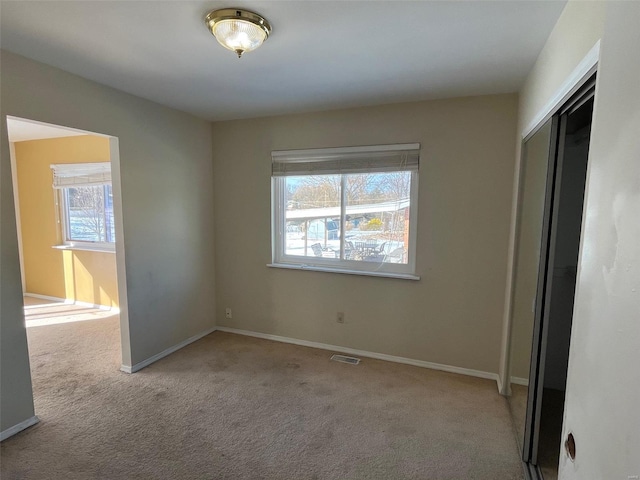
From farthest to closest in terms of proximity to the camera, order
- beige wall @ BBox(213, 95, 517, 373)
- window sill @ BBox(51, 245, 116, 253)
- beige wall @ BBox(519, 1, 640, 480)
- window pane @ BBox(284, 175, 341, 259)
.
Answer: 1. window sill @ BBox(51, 245, 116, 253)
2. window pane @ BBox(284, 175, 341, 259)
3. beige wall @ BBox(213, 95, 517, 373)
4. beige wall @ BBox(519, 1, 640, 480)

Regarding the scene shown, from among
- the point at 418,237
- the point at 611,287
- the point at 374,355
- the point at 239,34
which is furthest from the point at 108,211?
the point at 611,287

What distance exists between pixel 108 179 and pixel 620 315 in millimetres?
5012

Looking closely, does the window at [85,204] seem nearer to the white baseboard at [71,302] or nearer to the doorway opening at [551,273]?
the white baseboard at [71,302]

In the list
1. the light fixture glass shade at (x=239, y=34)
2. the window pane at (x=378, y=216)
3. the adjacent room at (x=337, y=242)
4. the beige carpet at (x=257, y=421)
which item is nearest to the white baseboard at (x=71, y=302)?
the adjacent room at (x=337, y=242)

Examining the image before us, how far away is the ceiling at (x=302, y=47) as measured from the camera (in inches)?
60.0

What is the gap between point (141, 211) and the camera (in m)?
2.85

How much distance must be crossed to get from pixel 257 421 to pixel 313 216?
1908 mm

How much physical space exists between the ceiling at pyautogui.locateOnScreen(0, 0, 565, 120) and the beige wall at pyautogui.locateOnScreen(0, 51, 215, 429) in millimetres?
204

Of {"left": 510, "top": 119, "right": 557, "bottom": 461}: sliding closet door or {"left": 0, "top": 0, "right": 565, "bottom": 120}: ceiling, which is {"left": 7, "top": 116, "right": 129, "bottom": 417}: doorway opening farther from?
{"left": 510, "top": 119, "right": 557, "bottom": 461}: sliding closet door

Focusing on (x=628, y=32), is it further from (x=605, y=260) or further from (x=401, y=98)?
(x=401, y=98)

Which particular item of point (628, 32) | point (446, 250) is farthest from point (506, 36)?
point (446, 250)

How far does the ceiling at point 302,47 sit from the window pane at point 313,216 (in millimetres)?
857

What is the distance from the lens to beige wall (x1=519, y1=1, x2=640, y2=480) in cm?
53

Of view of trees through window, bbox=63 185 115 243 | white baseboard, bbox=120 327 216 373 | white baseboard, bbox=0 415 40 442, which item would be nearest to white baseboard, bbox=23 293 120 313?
view of trees through window, bbox=63 185 115 243
